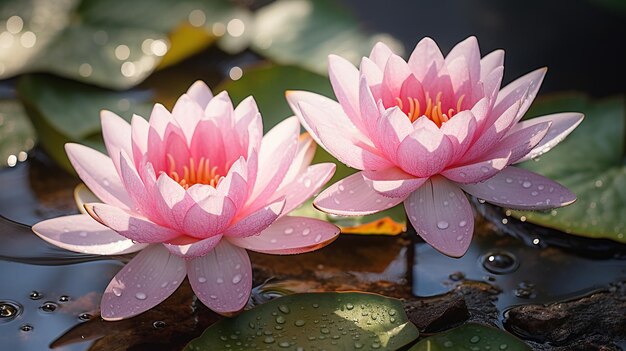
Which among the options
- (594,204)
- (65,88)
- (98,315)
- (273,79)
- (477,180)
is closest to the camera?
(477,180)

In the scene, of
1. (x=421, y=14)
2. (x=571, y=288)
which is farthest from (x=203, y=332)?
(x=421, y=14)

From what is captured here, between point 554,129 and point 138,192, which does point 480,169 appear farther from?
point 138,192

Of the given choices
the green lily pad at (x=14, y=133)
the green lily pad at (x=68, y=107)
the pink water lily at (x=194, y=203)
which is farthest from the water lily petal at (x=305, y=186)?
the green lily pad at (x=14, y=133)

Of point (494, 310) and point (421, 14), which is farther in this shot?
point (421, 14)

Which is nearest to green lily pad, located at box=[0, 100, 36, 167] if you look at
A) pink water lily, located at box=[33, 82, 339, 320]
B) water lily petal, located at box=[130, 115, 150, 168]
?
pink water lily, located at box=[33, 82, 339, 320]

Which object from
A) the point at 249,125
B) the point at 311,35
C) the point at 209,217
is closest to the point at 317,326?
the point at 209,217

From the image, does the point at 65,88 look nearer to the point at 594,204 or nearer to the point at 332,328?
the point at 332,328
